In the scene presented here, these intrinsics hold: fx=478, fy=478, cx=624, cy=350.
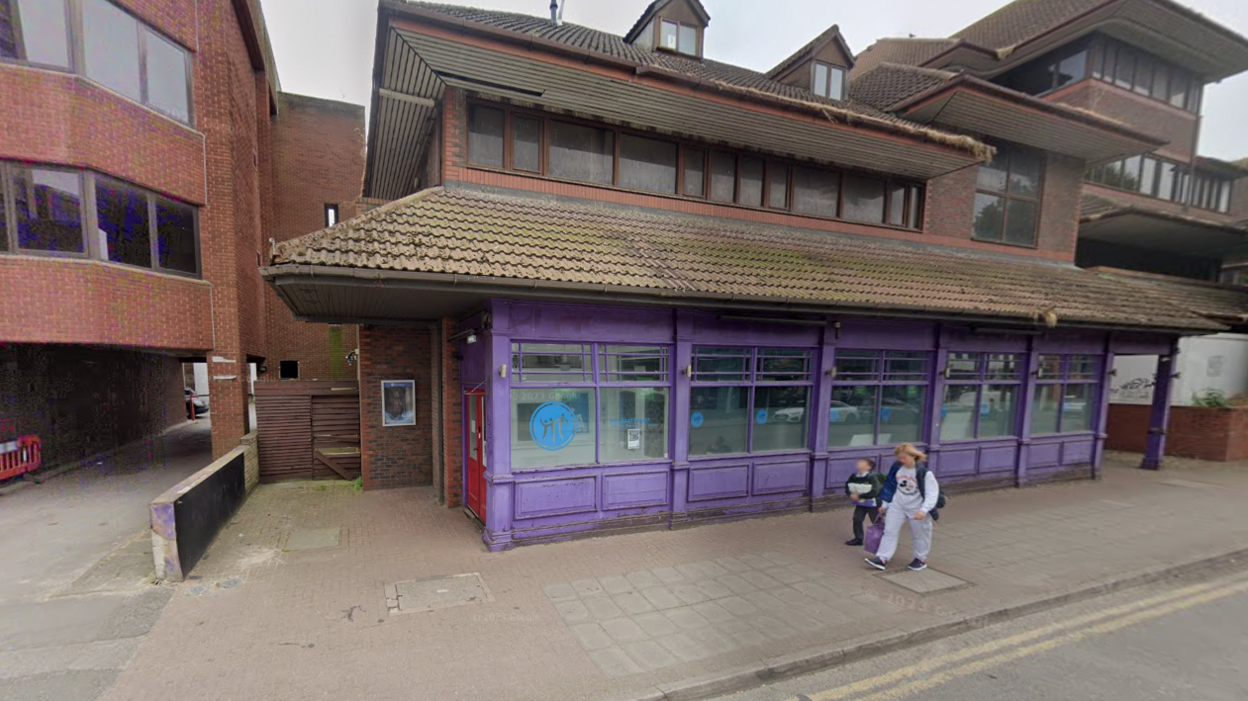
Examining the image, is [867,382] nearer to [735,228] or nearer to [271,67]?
[735,228]

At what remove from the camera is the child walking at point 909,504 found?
5352mm

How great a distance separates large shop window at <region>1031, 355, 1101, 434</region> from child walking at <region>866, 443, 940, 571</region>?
635 cm

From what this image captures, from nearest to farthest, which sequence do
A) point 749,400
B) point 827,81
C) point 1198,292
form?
point 749,400, point 827,81, point 1198,292

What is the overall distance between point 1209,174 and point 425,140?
28573 millimetres

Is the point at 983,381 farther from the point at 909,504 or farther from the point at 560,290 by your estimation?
the point at 560,290

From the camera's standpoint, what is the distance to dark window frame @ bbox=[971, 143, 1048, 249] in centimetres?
1066

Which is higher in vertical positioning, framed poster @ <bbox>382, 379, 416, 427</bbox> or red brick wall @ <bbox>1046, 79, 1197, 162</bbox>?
red brick wall @ <bbox>1046, 79, 1197, 162</bbox>

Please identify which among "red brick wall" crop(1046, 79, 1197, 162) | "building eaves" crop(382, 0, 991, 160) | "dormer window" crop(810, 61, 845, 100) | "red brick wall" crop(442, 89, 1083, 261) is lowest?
"red brick wall" crop(442, 89, 1083, 261)

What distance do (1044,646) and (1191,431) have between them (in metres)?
14.2

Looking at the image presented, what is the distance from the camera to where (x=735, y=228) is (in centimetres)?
819

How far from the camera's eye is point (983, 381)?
9.16 meters

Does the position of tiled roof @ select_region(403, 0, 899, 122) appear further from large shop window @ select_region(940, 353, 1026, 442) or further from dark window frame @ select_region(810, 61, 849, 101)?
large shop window @ select_region(940, 353, 1026, 442)

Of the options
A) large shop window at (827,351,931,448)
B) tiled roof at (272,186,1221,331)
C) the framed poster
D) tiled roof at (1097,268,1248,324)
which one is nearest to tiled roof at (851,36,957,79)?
tiled roof at (1097,268,1248,324)

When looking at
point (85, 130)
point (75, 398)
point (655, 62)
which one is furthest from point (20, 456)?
point (655, 62)
